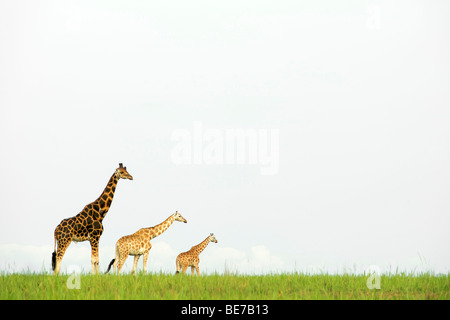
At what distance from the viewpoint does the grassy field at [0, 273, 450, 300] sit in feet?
36.4

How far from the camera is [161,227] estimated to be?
1577 cm

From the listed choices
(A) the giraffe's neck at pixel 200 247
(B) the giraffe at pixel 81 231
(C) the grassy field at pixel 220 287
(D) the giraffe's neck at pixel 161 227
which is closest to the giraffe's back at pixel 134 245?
(D) the giraffe's neck at pixel 161 227

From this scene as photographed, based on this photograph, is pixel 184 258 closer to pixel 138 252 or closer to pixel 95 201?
pixel 138 252

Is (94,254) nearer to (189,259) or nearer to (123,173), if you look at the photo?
(123,173)

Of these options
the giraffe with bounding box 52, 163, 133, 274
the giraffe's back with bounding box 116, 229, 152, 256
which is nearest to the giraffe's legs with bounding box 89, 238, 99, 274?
the giraffe with bounding box 52, 163, 133, 274

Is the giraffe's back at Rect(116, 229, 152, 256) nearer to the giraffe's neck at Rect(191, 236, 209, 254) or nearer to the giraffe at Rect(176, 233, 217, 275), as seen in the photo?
the giraffe at Rect(176, 233, 217, 275)

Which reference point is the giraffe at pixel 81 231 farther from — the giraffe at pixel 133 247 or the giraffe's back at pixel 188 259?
the giraffe's back at pixel 188 259

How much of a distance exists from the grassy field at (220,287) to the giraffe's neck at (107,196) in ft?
7.09

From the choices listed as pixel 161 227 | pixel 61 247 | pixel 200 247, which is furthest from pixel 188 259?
pixel 61 247

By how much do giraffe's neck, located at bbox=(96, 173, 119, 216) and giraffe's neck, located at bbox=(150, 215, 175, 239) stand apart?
5.68ft

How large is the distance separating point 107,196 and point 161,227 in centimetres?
216
